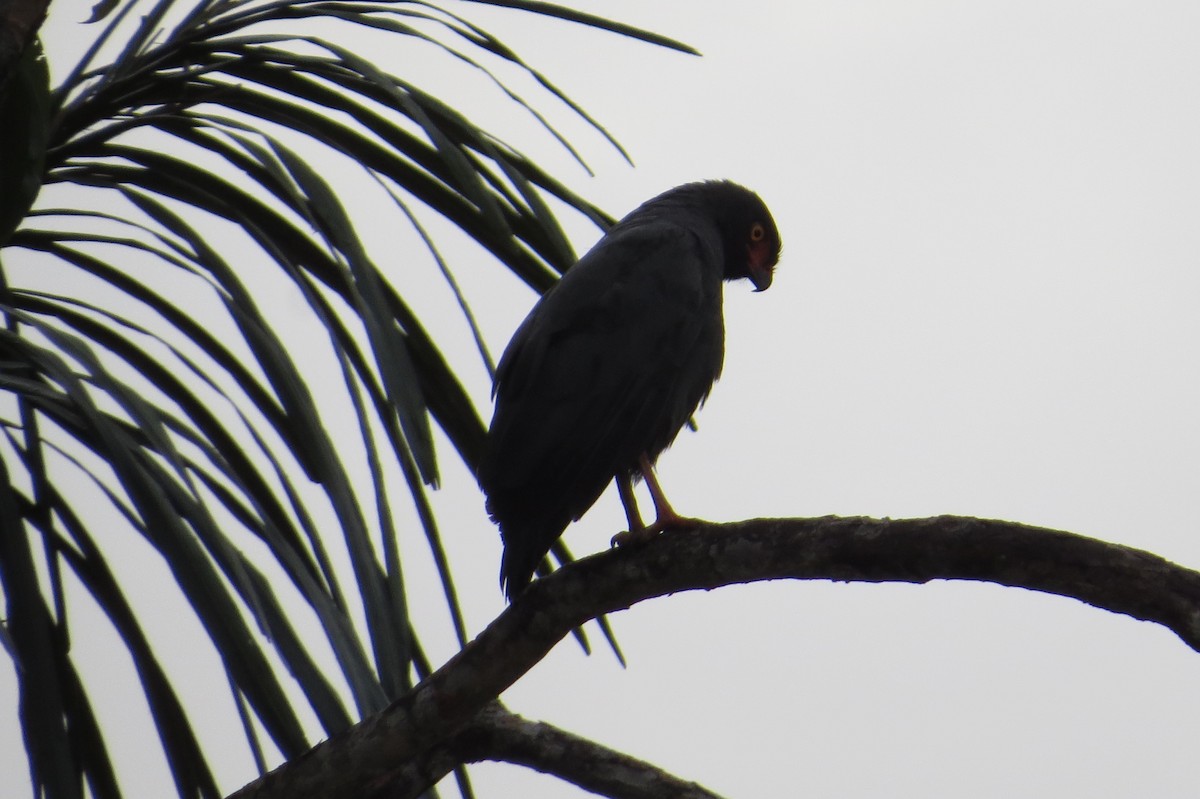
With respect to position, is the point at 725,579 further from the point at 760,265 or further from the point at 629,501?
the point at 760,265

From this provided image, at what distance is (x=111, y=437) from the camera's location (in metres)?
1.39

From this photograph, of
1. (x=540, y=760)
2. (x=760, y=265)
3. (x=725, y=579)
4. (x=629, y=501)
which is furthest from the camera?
(x=760, y=265)

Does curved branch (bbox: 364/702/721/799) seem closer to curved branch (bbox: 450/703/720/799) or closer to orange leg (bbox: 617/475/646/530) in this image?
curved branch (bbox: 450/703/720/799)

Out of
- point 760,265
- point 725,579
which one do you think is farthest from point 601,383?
point 760,265

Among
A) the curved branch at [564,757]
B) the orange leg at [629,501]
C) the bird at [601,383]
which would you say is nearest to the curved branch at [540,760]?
the curved branch at [564,757]

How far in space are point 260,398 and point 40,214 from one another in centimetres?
43

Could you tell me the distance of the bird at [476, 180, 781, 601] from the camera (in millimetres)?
1808

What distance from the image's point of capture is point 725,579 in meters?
1.46

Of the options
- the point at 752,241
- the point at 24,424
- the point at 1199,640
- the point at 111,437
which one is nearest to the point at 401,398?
the point at 111,437

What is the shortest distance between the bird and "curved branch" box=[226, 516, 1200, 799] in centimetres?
12

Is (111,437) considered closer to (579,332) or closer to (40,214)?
(40,214)

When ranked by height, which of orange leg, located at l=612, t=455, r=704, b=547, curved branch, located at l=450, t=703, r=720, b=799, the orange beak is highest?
the orange beak

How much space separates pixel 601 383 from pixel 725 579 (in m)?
0.57

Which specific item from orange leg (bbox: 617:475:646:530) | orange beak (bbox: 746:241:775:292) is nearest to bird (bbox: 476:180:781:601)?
orange leg (bbox: 617:475:646:530)
